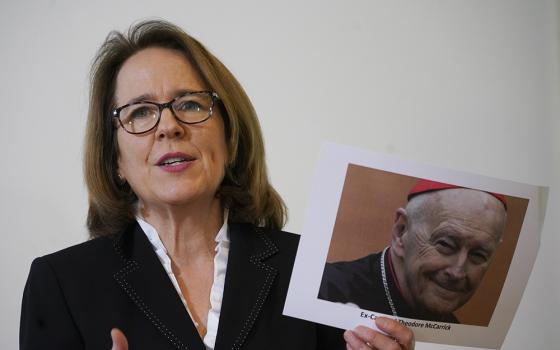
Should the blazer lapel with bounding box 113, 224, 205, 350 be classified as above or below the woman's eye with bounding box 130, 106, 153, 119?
below

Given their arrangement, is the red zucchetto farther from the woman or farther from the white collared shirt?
the white collared shirt

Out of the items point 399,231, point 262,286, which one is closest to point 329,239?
point 399,231

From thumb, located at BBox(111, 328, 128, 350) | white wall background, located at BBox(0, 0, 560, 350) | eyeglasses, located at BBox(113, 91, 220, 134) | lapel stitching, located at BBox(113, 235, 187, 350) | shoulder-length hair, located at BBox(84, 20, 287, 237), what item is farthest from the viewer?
white wall background, located at BBox(0, 0, 560, 350)

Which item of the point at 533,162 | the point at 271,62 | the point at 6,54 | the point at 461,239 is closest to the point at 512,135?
the point at 533,162

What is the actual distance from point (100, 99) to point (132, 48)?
0.15 meters

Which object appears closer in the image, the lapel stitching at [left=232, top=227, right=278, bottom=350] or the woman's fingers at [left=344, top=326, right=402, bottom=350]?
the woman's fingers at [left=344, top=326, right=402, bottom=350]

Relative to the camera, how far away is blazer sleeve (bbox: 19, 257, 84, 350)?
112cm

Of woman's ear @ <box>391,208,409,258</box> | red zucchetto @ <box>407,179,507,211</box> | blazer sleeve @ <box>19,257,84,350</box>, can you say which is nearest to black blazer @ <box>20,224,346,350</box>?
blazer sleeve @ <box>19,257,84,350</box>

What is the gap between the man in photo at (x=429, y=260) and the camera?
99cm

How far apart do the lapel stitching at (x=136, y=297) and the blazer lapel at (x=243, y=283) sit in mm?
92

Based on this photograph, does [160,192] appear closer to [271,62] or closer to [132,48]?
[132,48]

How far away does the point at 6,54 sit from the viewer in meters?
1.98

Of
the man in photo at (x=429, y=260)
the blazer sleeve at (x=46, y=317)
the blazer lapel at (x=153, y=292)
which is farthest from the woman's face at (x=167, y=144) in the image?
the man in photo at (x=429, y=260)

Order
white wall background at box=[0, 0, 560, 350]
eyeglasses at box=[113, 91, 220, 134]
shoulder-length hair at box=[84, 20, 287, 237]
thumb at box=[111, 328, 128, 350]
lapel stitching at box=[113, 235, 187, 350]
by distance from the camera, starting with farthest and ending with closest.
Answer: white wall background at box=[0, 0, 560, 350], shoulder-length hair at box=[84, 20, 287, 237], eyeglasses at box=[113, 91, 220, 134], lapel stitching at box=[113, 235, 187, 350], thumb at box=[111, 328, 128, 350]
